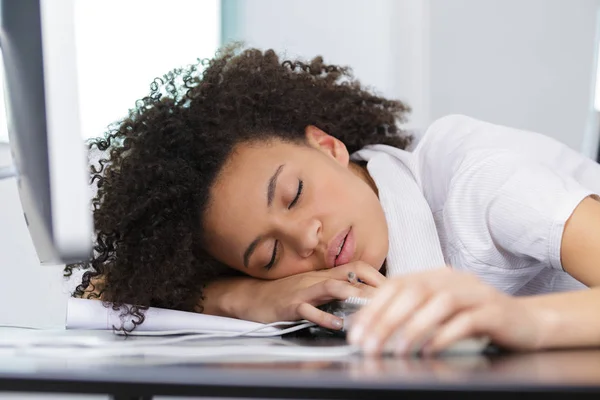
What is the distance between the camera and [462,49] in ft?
7.03

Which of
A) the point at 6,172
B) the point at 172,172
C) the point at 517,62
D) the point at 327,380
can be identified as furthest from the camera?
the point at 517,62

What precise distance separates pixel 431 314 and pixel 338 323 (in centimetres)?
41

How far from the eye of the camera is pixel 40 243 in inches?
22.1

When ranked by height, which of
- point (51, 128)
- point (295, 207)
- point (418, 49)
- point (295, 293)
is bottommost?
point (295, 293)

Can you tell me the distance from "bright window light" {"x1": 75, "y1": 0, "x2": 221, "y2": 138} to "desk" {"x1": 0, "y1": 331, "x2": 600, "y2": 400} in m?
1.77

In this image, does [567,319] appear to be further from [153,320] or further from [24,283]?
[24,283]

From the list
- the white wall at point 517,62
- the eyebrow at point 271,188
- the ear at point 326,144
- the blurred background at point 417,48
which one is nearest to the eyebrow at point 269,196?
the eyebrow at point 271,188

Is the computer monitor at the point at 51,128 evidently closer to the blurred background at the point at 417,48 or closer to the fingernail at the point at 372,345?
the fingernail at the point at 372,345

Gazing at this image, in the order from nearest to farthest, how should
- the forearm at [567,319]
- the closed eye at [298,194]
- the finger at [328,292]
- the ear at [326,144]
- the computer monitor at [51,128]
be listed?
1. the computer monitor at [51,128]
2. the forearm at [567,319]
3. the finger at [328,292]
4. the closed eye at [298,194]
5. the ear at [326,144]

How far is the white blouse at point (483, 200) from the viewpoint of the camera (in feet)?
2.83

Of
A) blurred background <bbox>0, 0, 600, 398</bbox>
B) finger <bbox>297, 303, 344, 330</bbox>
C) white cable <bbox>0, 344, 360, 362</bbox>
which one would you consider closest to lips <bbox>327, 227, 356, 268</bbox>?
finger <bbox>297, 303, 344, 330</bbox>

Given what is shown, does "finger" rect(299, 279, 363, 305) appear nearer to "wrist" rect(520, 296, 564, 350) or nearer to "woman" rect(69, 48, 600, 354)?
"woman" rect(69, 48, 600, 354)

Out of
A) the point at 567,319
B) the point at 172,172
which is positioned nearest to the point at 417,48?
the point at 172,172

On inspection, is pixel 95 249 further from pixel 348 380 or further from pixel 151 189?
pixel 348 380
